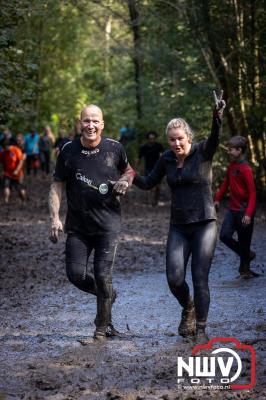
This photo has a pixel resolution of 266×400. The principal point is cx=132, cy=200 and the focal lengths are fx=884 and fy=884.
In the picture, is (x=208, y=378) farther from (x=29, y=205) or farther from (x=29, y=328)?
(x=29, y=205)

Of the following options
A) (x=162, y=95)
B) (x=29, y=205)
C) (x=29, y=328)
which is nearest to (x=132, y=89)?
(x=162, y=95)

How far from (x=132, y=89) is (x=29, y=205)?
7594 millimetres

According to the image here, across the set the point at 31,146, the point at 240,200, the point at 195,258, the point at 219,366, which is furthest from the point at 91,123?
the point at 31,146

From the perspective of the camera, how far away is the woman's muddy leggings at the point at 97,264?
26.6 feet

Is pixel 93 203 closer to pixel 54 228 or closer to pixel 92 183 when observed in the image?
pixel 92 183

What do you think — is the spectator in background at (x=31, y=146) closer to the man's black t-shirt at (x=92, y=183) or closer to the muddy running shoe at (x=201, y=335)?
the man's black t-shirt at (x=92, y=183)

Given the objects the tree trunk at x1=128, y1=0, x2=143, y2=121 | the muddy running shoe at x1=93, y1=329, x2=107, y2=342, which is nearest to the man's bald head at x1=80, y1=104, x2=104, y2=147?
the muddy running shoe at x1=93, y1=329, x2=107, y2=342

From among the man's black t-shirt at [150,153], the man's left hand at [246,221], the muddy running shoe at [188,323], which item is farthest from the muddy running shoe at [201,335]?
the man's black t-shirt at [150,153]

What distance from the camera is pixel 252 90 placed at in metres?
22.2

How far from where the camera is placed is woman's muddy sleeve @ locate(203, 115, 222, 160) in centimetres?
750

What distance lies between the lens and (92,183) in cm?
801

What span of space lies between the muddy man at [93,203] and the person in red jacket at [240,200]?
3.34 metres

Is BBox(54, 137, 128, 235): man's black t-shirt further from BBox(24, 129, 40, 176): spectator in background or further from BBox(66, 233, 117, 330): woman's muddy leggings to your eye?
BBox(24, 129, 40, 176): spectator in background

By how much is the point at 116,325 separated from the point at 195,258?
5.03ft
